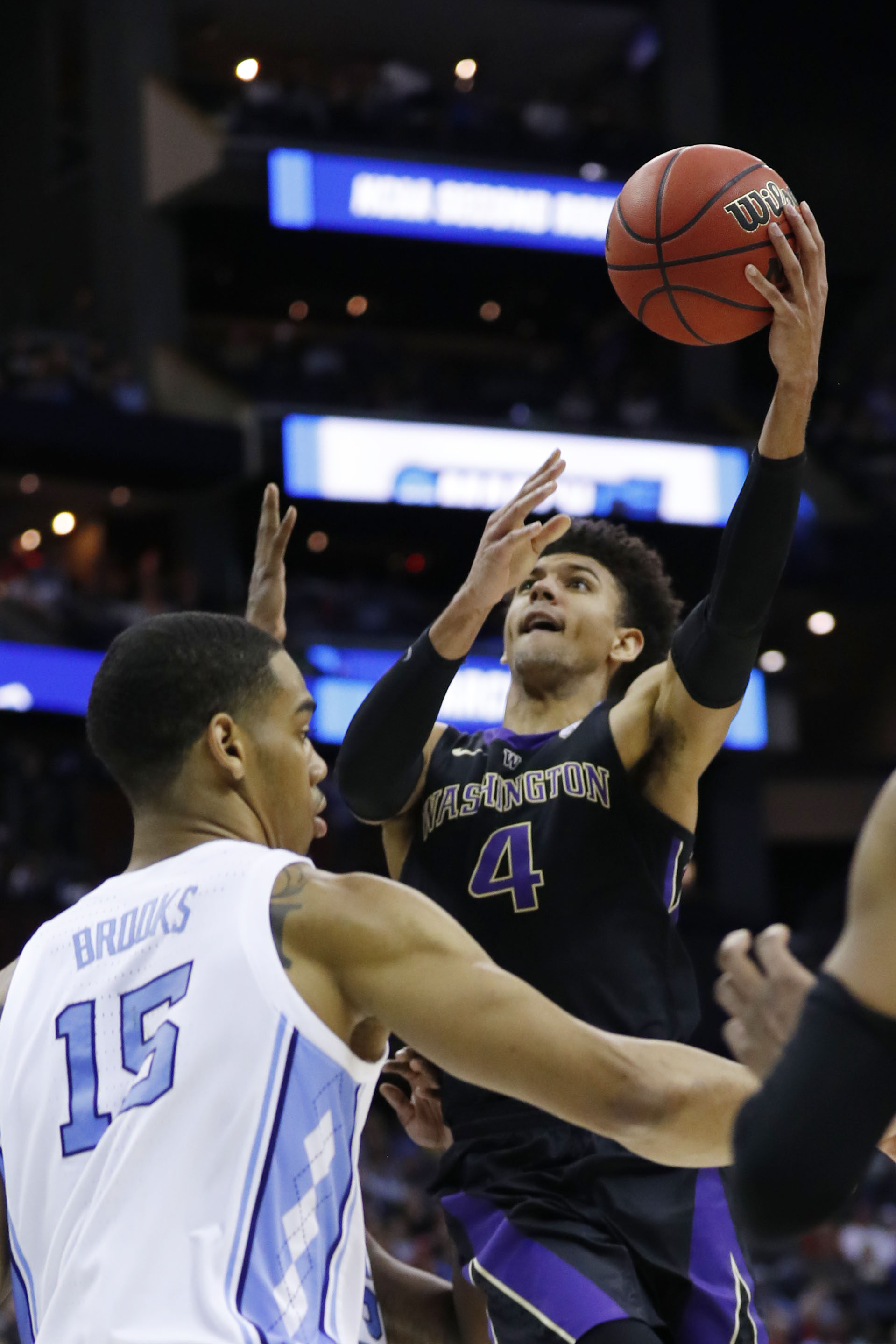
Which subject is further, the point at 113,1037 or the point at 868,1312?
the point at 868,1312

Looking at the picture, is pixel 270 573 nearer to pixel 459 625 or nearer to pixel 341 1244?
pixel 459 625

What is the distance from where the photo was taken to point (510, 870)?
384 cm

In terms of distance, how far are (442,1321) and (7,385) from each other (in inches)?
706

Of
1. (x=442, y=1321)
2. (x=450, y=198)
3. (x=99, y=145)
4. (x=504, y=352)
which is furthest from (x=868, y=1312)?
(x=99, y=145)

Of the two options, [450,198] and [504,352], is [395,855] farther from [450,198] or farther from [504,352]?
[504,352]

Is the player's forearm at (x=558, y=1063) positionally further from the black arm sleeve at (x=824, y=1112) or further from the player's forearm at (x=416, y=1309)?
the player's forearm at (x=416, y=1309)

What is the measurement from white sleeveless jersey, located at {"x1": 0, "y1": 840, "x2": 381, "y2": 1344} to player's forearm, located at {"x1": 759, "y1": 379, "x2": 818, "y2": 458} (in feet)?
4.68

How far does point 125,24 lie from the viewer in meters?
22.9

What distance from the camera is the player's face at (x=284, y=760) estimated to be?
3008mm

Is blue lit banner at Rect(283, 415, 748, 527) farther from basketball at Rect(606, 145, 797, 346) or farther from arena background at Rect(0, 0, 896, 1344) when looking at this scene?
basketball at Rect(606, 145, 797, 346)

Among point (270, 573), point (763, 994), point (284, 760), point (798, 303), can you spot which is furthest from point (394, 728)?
point (763, 994)

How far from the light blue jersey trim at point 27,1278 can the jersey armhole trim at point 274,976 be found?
0.61 meters

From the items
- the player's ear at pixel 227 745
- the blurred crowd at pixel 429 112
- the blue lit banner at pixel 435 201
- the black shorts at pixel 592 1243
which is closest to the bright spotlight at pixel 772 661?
the blue lit banner at pixel 435 201

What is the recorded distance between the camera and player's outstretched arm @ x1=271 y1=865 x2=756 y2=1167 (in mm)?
2566
